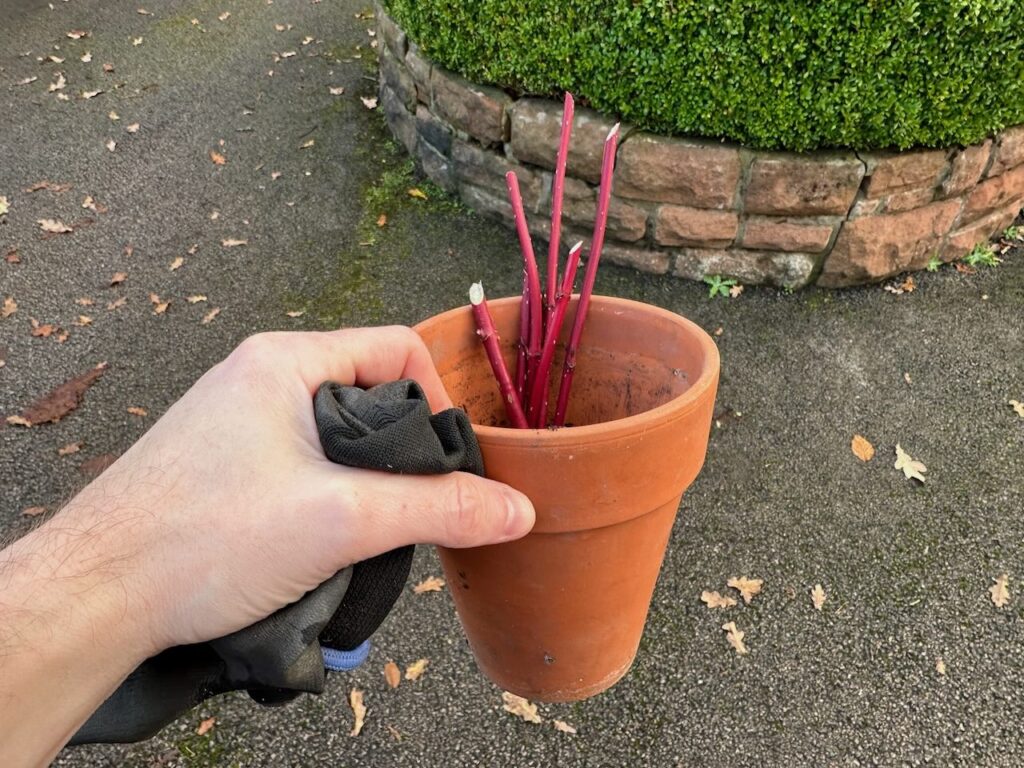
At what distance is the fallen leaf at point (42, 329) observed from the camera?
358 centimetres

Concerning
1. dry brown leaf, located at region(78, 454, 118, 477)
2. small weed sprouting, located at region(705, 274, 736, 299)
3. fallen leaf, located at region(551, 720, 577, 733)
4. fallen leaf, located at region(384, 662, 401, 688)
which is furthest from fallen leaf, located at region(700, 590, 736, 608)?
dry brown leaf, located at region(78, 454, 118, 477)

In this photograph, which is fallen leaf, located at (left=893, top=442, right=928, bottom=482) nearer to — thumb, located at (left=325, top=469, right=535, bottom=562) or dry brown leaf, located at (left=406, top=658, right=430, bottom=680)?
dry brown leaf, located at (left=406, top=658, right=430, bottom=680)

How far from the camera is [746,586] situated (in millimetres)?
2520

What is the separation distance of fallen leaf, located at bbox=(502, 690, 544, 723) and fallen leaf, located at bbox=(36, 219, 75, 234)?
12.0 ft

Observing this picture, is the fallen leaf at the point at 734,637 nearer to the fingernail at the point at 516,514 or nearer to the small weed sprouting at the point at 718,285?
the fingernail at the point at 516,514

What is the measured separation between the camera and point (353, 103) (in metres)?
5.21

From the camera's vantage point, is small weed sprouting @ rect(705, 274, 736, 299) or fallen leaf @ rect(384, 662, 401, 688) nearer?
fallen leaf @ rect(384, 662, 401, 688)

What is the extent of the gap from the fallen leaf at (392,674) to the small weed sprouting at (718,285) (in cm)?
222

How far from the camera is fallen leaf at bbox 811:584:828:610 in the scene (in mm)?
2461

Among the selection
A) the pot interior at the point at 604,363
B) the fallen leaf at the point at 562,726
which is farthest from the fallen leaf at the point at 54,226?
the fallen leaf at the point at 562,726

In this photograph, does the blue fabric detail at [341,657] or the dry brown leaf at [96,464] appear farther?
the dry brown leaf at [96,464]

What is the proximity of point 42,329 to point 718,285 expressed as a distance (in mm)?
3204

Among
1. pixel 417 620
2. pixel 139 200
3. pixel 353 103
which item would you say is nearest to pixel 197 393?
pixel 417 620

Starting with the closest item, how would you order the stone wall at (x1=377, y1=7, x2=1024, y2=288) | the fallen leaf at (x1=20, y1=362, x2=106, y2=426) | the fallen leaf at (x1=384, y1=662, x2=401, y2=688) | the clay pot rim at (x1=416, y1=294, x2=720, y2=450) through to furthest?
the clay pot rim at (x1=416, y1=294, x2=720, y2=450) < the fallen leaf at (x1=384, y1=662, x2=401, y2=688) < the fallen leaf at (x1=20, y1=362, x2=106, y2=426) < the stone wall at (x1=377, y1=7, x2=1024, y2=288)
